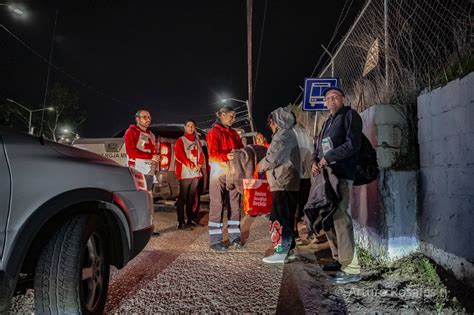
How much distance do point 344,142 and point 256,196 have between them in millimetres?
1601

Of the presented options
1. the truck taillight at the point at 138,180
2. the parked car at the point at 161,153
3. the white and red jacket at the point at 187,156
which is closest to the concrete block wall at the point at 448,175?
the truck taillight at the point at 138,180

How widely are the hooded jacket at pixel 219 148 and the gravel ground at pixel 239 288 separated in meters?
1.10

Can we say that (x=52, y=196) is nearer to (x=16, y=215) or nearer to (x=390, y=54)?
(x=16, y=215)

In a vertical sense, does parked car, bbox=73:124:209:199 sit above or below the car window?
above

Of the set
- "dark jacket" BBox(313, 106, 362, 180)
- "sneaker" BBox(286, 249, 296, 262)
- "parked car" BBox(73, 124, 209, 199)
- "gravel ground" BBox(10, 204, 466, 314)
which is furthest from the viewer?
"parked car" BBox(73, 124, 209, 199)

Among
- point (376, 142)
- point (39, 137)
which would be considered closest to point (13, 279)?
point (39, 137)

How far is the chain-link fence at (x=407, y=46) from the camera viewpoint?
3175 mm

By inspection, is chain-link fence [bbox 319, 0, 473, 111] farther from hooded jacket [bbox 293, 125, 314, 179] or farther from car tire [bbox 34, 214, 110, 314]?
car tire [bbox 34, 214, 110, 314]

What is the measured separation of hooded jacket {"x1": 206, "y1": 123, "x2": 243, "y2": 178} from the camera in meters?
4.55

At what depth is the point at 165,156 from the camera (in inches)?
246

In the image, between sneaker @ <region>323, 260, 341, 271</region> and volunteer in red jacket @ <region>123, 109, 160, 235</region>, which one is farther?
volunteer in red jacket @ <region>123, 109, 160, 235</region>

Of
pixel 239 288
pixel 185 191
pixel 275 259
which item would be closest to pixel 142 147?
pixel 185 191

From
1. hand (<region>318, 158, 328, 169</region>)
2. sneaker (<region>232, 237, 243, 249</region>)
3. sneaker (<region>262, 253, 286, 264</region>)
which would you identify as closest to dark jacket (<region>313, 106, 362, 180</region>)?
hand (<region>318, 158, 328, 169</region>)

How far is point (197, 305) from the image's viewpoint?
265cm
